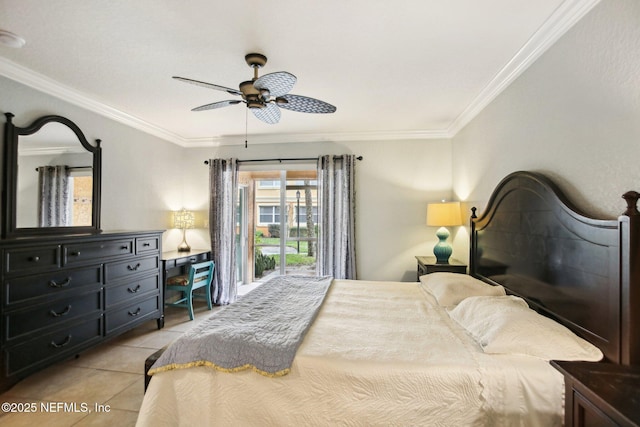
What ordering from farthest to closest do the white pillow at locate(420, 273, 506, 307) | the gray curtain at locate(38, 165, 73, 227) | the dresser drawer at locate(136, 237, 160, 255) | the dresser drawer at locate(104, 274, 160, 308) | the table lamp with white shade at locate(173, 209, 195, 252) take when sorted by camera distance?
the table lamp with white shade at locate(173, 209, 195, 252) → the dresser drawer at locate(136, 237, 160, 255) → the dresser drawer at locate(104, 274, 160, 308) → the gray curtain at locate(38, 165, 73, 227) → the white pillow at locate(420, 273, 506, 307)

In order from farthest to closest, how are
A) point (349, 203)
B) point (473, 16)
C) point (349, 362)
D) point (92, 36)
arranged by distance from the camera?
point (349, 203), point (92, 36), point (473, 16), point (349, 362)

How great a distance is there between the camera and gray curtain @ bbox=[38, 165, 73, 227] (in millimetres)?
2590

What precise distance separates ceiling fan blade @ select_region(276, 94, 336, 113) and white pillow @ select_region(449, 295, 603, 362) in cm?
171

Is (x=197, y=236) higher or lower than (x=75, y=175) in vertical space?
lower

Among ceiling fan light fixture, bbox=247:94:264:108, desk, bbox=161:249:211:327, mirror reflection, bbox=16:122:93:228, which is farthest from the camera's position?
desk, bbox=161:249:211:327

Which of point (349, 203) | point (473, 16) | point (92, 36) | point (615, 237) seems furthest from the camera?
point (349, 203)

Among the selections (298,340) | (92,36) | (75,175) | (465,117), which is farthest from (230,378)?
(465,117)

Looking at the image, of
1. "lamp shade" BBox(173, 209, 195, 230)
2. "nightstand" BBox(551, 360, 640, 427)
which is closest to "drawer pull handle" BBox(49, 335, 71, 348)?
"lamp shade" BBox(173, 209, 195, 230)

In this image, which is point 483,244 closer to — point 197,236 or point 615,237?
point 615,237

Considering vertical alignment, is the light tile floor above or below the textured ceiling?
below

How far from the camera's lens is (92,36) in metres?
2.00

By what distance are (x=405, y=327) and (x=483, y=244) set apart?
1.51 metres

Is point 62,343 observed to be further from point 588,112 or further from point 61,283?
point 588,112

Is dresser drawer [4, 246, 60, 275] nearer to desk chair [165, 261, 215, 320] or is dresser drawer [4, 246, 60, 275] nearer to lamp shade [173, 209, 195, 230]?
desk chair [165, 261, 215, 320]
